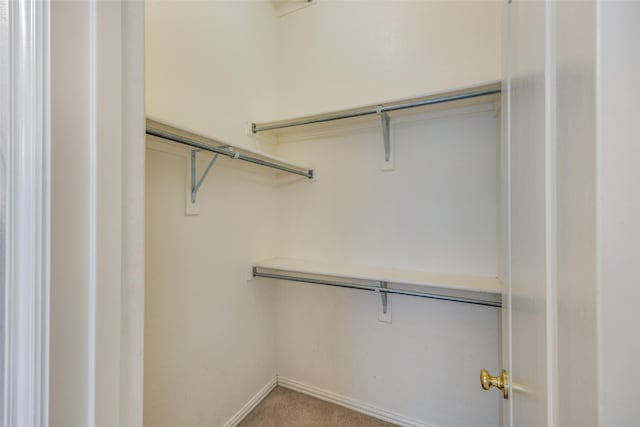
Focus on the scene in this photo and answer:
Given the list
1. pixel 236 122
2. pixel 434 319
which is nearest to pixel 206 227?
pixel 236 122

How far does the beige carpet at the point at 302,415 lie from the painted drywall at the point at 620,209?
170 centimetres

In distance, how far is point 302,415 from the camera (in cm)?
156

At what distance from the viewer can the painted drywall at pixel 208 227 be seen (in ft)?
3.63

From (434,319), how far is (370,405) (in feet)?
2.24

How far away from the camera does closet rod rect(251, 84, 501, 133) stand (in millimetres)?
1164

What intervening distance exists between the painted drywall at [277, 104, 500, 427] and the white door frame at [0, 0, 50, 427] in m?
1.44

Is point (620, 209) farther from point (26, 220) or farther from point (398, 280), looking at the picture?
point (398, 280)

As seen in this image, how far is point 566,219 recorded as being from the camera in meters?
0.28

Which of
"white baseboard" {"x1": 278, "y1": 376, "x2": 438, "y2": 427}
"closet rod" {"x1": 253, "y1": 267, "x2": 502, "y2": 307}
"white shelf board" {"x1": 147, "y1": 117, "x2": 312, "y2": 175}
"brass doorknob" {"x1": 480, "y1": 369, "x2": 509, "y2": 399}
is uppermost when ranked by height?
"white shelf board" {"x1": 147, "y1": 117, "x2": 312, "y2": 175}

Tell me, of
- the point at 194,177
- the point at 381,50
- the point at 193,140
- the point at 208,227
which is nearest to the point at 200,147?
the point at 193,140

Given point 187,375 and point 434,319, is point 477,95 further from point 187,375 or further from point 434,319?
point 187,375

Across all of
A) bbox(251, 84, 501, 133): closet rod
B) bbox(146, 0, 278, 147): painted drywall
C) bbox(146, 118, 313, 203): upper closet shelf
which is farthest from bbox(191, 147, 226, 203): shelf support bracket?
bbox(251, 84, 501, 133): closet rod

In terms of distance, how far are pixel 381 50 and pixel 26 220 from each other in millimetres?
1781

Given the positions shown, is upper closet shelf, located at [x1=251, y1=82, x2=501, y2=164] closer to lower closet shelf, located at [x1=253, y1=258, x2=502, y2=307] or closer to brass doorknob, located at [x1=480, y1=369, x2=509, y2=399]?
lower closet shelf, located at [x1=253, y1=258, x2=502, y2=307]
